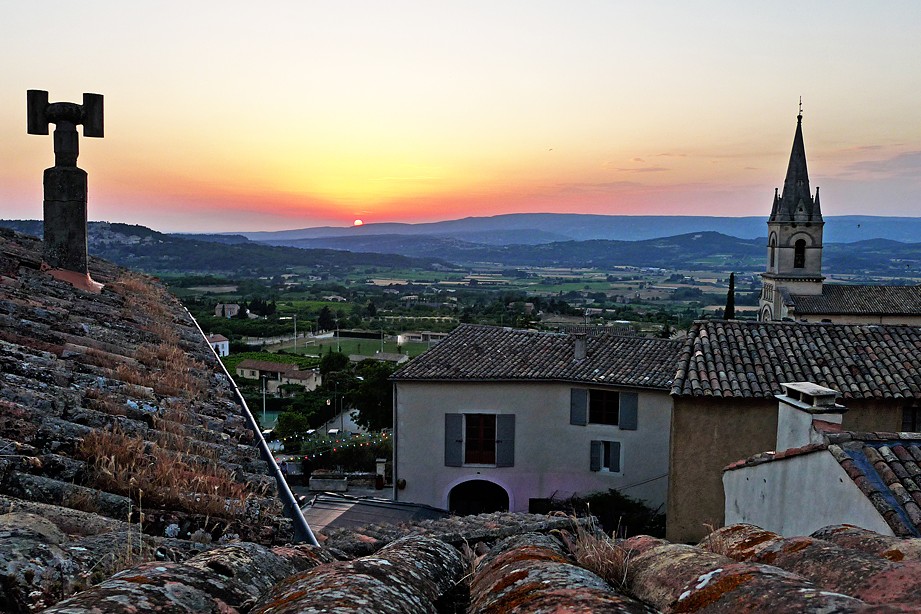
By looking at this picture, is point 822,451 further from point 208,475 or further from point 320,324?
point 320,324

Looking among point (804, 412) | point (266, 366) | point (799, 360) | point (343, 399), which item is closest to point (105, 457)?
point (804, 412)

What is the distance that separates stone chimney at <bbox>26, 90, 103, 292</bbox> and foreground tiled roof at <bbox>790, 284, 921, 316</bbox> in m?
42.3

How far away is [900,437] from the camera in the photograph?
6.36 m

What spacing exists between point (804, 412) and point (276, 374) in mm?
50725

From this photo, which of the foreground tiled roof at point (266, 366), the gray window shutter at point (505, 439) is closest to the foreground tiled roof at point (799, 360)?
the gray window shutter at point (505, 439)

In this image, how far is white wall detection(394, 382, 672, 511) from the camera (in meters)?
18.2

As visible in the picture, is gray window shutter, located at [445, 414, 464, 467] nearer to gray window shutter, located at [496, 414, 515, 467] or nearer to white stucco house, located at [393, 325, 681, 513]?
white stucco house, located at [393, 325, 681, 513]

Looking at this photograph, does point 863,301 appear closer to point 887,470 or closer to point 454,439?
point 454,439

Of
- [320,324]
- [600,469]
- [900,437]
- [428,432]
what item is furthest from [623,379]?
[320,324]

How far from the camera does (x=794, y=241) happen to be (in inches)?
1917

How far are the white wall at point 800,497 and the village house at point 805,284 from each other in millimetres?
37898

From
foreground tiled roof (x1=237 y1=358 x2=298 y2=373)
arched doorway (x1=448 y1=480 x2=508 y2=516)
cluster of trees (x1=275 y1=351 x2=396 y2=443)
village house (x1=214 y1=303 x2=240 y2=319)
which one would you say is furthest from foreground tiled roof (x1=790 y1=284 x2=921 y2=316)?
village house (x1=214 y1=303 x2=240 y2=319)

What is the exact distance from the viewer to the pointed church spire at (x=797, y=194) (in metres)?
49.0

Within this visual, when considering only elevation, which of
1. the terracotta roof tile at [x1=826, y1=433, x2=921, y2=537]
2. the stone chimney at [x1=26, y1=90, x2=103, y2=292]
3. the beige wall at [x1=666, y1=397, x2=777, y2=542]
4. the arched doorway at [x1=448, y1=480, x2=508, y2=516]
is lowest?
the arched doorway at [x1=448, y1=480, x2=508, y2=516]
